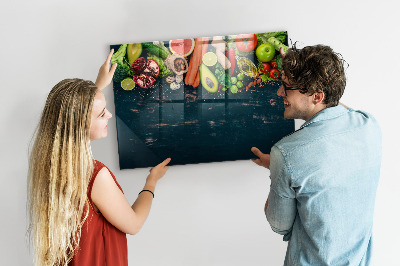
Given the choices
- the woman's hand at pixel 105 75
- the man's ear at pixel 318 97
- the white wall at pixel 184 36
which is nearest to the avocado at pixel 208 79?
the white wall at pixel 184 36

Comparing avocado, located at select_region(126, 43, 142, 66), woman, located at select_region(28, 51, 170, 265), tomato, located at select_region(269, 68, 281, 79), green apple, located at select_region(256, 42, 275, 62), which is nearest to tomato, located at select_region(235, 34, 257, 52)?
green apple, located at select_region(256, 42, 275, 62)

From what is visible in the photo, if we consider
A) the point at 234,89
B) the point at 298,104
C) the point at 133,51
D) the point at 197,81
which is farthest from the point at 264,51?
the point at 133,51

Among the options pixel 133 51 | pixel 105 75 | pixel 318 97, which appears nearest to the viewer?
pixel 318 97

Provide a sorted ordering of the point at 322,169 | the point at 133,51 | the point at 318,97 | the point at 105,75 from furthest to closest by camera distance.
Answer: the point at 133,51, the point at 105,75, the point at 318,97, the point at 322,169

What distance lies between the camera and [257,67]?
5.43ft

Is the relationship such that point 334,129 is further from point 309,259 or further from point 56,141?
point 56,141

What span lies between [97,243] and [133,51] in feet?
2.68

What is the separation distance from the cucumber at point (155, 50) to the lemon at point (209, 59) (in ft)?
0.54

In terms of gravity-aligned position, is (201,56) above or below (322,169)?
above

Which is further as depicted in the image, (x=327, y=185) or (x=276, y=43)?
(x=276, y=43)

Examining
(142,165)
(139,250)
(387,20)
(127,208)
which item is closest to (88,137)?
(127,208)

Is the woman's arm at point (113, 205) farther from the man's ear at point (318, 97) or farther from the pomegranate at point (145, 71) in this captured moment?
the man's ear at point (318, 97)

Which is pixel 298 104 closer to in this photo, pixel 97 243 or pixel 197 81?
pixel 197 81

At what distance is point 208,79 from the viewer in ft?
5.40
